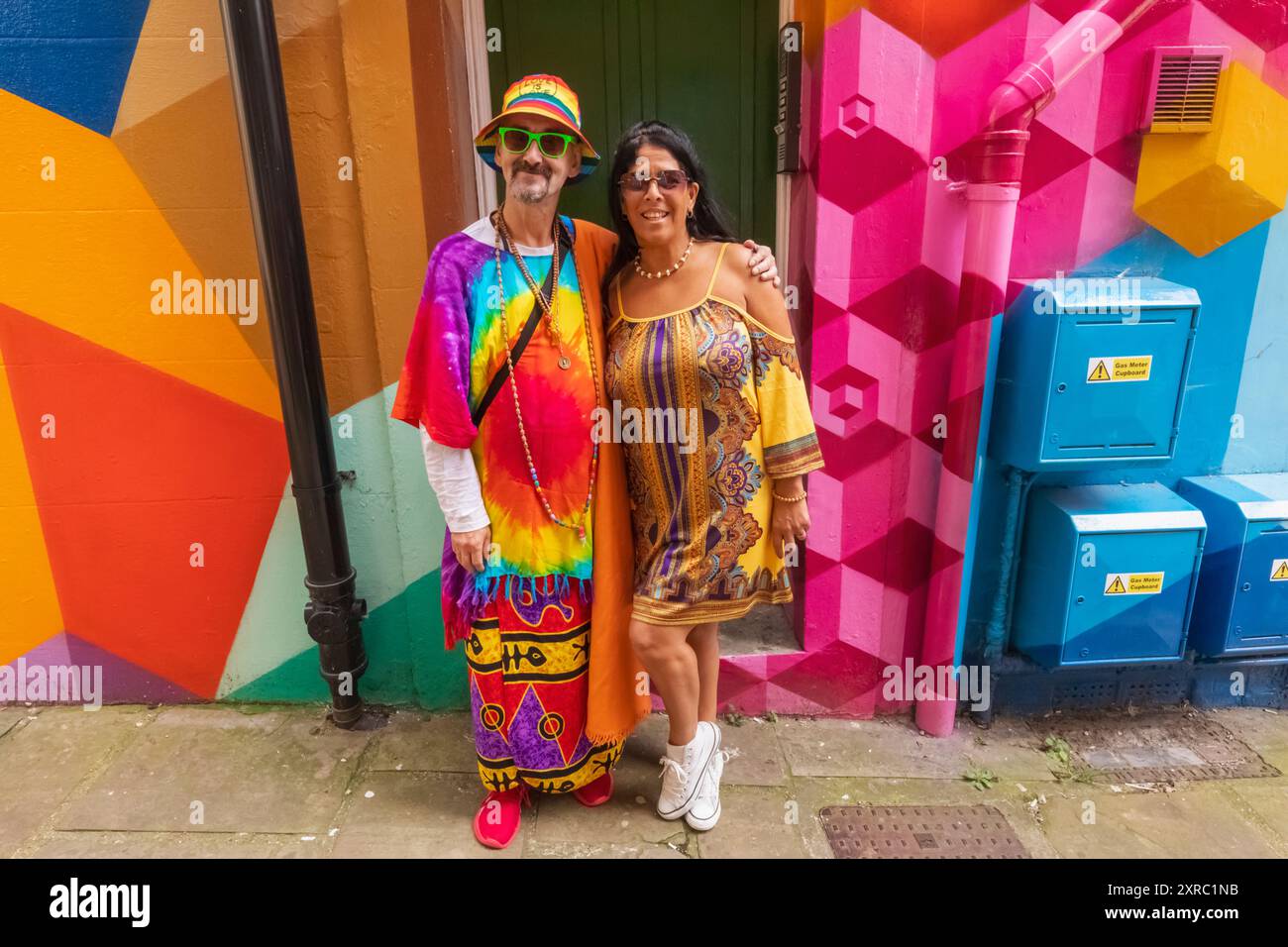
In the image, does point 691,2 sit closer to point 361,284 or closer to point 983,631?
point 361,284

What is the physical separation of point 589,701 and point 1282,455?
9.40 feet

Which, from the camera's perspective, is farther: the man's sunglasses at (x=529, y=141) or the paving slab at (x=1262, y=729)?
the paving slab at (x=1262, y=729)

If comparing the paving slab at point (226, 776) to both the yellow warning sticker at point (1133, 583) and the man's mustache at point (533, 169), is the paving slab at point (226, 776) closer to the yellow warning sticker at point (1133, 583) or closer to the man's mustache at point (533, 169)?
the man's mustache at point (533, 169)

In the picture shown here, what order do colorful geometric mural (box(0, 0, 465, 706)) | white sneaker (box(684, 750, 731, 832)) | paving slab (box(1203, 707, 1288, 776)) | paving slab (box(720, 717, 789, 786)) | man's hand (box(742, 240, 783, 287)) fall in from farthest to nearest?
1. paving slab (box(1203, 707, 1288, 776))
2. paving slab (box(720, 717, 789, 786))
3. colorful geometric mural (box(0, 0, 465, 706))
4. white sneaker (box(684, 750, 731, 832))
5. man's hand (box(742, 240, 783, 287))

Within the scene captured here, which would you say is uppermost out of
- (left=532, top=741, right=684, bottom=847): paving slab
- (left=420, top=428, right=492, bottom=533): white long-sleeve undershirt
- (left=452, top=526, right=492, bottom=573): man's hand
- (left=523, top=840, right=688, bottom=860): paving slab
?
(left=420, top=428, right=492, bottom=533): white long-sleeve undershirt

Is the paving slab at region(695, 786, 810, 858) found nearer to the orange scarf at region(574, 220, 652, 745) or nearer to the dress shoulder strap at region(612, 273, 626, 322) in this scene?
the orange scarf at region(574, 220, 652, 745)

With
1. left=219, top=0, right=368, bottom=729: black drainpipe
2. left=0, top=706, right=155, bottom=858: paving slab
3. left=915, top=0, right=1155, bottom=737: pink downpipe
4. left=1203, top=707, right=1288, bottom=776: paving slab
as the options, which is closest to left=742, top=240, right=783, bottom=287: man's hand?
left=915, top=0, right=1155, bottom=737: pink downpipe

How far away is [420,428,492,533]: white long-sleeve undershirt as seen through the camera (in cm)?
240

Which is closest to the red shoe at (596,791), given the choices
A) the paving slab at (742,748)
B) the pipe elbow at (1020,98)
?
the paving slab at (742,748)

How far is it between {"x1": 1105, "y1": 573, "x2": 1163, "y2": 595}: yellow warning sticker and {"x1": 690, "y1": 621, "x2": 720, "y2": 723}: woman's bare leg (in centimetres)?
144

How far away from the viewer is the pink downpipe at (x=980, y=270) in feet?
8.74

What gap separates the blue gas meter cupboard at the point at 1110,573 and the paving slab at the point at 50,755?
357 centimetres

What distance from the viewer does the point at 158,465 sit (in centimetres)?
321

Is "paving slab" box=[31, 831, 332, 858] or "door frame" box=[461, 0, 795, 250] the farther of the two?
"door frame" box=[461, 0, 795, 250]
